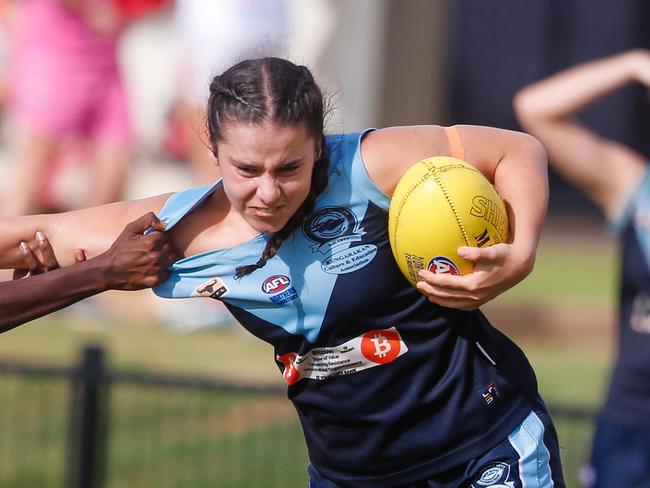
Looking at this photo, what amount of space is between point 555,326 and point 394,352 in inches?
266

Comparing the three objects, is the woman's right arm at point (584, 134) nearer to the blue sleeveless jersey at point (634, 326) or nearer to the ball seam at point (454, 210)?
the blue sleeveless jersey at point (634, 326)

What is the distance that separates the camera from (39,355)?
341 inches

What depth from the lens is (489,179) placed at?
4.01 m

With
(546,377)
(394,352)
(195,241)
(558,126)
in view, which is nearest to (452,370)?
(394,352)

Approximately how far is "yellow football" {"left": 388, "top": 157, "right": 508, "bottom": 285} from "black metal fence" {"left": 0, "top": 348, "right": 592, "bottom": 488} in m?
2.95

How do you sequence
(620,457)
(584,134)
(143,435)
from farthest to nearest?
1. (143,435)
2. (584,134)
3. (620,457)

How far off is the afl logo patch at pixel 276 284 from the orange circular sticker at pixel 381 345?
26 cm

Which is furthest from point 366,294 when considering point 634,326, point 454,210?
point 634,326

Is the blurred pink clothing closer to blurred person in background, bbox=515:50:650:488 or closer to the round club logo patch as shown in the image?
blurred person in background, bbox=515:50:650:488

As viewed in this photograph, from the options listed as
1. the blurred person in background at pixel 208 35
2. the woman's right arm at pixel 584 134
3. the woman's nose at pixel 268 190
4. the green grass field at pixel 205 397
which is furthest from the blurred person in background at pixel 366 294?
the blurred person in background at pixel 208 35

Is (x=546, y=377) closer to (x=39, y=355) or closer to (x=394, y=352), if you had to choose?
(x=39, y=355)

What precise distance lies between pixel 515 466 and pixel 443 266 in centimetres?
66

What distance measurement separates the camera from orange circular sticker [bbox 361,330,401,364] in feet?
12.8

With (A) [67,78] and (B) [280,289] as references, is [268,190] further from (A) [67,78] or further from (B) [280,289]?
(A) [67,78]
